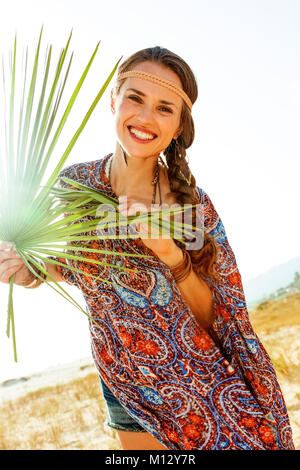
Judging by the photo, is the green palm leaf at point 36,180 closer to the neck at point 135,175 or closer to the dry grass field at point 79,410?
the neck at point 135,175

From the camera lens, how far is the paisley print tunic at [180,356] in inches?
68.4

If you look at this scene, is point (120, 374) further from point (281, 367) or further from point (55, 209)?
point (281, 367)

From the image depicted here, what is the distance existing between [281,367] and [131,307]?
3486 mm

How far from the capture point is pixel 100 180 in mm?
1993

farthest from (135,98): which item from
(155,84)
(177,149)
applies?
(177,149)

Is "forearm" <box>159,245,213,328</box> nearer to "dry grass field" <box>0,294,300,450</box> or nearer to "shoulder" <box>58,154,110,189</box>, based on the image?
"shoulder" <box>58,154,110,189</box>

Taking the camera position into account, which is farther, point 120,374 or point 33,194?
point 120,374

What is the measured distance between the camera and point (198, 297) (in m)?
1.99

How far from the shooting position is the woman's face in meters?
1.68

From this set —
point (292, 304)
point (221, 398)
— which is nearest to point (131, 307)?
point (221, 398)

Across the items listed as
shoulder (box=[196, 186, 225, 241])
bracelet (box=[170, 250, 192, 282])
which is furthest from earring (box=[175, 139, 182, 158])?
bracelet (box=[170, 250, 192, 282])

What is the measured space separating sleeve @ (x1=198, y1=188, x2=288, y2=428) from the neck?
23 centimetres

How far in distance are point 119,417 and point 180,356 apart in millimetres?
445

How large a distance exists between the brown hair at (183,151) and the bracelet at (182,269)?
0.04 m
